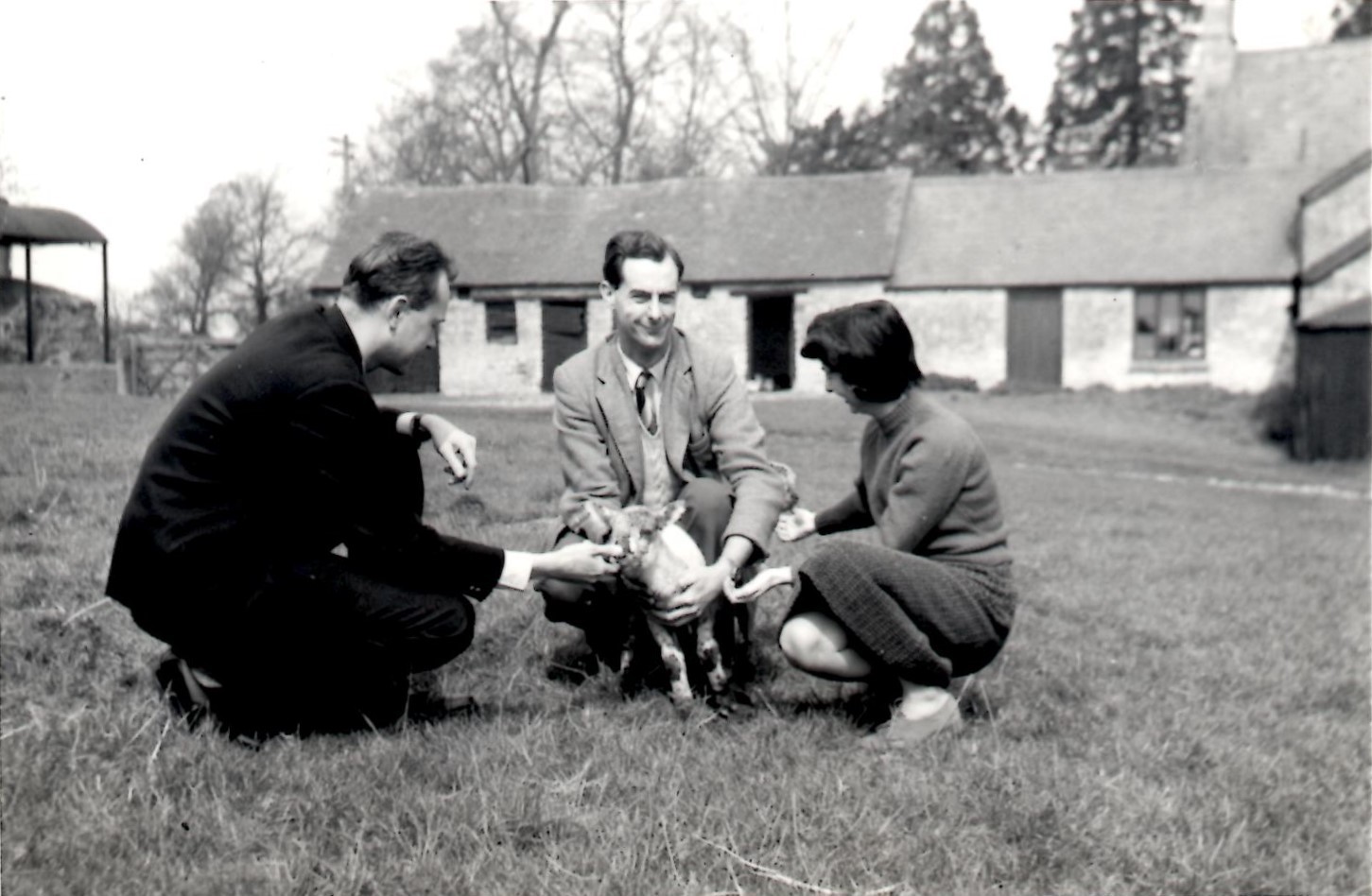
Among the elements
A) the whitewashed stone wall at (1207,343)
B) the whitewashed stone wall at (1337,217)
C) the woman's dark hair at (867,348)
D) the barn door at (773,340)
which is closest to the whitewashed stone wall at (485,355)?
the barn door at (773,340)

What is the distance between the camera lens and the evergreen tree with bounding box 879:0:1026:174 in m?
51.5

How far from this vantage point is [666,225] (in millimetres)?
34844

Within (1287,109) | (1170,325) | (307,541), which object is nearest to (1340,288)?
(1170,325)

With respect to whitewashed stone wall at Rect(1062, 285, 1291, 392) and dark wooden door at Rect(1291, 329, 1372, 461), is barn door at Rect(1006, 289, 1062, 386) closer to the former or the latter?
whitewashed stone wall at Rect(1062, 285, 1291, 392)

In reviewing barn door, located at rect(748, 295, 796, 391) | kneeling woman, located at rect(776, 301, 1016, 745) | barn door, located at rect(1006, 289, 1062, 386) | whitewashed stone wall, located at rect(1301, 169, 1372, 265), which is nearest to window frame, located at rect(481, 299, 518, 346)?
barn door, located at rect(748, 295, 796, 391)

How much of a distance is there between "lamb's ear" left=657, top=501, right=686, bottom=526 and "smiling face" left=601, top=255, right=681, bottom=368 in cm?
69

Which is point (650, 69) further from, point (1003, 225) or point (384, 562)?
point (384, 562)

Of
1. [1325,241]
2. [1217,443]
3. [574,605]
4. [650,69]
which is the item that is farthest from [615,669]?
[650,69]

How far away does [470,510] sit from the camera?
25.7 feet

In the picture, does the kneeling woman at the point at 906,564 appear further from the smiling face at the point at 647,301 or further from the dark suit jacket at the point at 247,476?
the dark suit jacket at the point at 247,476

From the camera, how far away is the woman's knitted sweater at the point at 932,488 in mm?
4125

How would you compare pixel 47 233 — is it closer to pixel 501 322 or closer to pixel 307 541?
pixel 501 322

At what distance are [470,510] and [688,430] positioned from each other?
345cm

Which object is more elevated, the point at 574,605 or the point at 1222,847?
the point at 574,605
